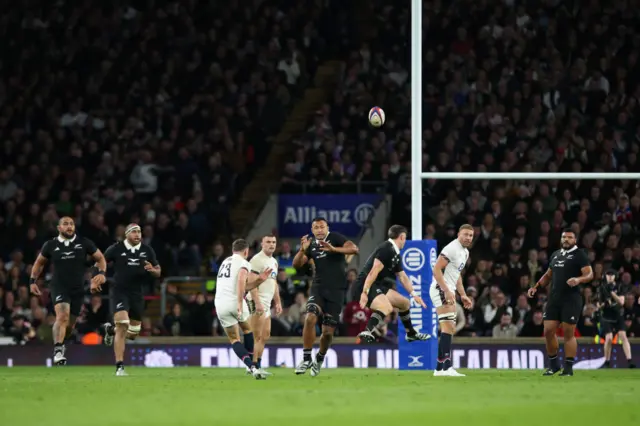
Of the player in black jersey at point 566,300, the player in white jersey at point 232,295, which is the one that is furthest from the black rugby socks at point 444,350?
the player in white jersey at point 232,295

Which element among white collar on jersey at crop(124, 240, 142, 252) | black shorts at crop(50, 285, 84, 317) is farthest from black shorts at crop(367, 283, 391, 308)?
black shorts at crop(50, 285, 84, 317)

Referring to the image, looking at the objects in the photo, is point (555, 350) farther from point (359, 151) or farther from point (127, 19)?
point (127, 19)

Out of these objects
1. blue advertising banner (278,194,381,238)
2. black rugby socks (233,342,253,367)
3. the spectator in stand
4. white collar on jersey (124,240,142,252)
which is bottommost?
black rugby socks (233,342,253,367)

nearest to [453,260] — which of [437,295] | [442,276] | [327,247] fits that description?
[442,276]

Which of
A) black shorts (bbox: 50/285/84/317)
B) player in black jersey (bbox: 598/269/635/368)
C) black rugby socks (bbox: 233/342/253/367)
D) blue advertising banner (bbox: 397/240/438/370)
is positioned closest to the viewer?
black rugby socks (bbox: 233/342/253/367)

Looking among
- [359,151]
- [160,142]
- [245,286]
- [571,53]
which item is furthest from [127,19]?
[245,286]

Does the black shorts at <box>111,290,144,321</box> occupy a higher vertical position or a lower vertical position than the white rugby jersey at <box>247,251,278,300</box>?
lower

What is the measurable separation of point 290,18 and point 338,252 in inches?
589

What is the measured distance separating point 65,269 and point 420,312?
17.4 feet

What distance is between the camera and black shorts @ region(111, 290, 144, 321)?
1988 cm

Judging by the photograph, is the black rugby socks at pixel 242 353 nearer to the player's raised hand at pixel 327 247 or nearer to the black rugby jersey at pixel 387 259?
the player's raised hand at pixel 327 247

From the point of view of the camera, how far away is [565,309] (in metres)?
19.1

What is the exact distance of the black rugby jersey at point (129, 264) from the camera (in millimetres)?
20062

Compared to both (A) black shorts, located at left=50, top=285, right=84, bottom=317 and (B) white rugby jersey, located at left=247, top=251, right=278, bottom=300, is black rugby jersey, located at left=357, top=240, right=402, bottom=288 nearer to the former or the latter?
(B) white rugby jersey, located at left=247, top=251, right=278, bottom=300
